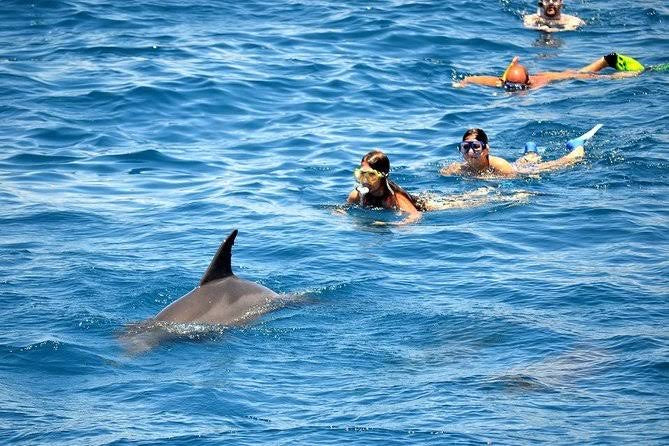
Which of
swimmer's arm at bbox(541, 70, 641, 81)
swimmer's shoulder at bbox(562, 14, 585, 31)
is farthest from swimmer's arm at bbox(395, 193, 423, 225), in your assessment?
swimmer's shoulder at bbox(562, 14, 585, 31)

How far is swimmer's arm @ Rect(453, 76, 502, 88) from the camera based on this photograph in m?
19.5

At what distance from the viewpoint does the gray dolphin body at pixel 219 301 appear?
9.28m

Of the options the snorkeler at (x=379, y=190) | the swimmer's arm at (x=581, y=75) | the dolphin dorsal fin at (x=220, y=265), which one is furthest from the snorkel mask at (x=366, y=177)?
the swimmer's arm at (x=581, y=75)

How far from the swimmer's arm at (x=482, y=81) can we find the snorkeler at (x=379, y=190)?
6452 mm

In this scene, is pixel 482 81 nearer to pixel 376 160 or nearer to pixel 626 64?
pixel 626 64

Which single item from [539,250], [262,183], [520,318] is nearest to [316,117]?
[262,183]

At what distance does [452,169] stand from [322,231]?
309 cm

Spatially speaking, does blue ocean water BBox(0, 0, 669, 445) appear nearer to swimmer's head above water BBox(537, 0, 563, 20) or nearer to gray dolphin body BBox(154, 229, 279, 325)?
gray dolphin body BBox(154, 229, 279, 325)

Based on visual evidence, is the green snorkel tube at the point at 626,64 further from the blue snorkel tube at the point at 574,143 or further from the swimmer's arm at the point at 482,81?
the blue snorkel tube at the point at 574,143

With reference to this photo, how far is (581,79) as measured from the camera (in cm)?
1938

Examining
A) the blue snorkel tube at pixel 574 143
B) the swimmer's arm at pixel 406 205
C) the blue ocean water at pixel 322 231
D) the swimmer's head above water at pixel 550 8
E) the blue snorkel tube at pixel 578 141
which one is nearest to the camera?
the blue ocean water at pixel 322 231

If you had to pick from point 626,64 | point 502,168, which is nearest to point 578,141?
→ point 502,168

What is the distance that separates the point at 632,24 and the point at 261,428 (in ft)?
61.2

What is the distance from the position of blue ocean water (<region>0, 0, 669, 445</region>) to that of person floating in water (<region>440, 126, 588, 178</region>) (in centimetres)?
24
